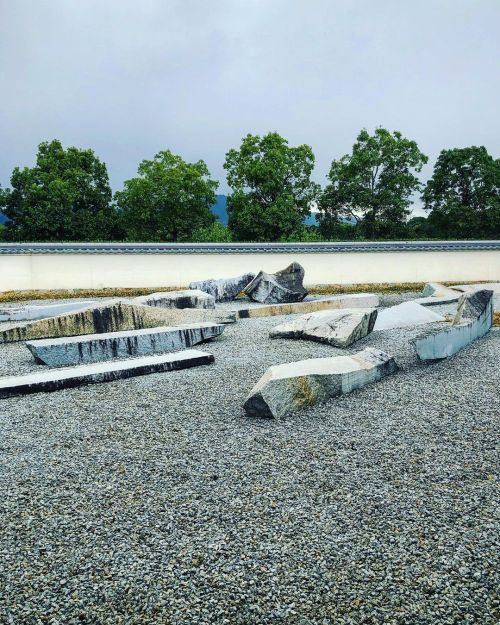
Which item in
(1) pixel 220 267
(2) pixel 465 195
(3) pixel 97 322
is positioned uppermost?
(2) pixel 465 195

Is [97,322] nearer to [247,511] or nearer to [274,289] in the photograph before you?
[274,289]

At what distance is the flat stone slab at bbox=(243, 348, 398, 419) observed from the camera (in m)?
3.84

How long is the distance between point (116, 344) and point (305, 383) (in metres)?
2.96

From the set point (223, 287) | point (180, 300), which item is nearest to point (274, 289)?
point (223, 287)

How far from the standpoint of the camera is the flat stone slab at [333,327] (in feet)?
21.0

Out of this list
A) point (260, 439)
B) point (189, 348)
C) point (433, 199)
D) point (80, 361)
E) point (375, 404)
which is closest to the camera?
point (260, 439)

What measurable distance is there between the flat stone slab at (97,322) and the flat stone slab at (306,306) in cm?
229

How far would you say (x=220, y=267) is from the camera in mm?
16812

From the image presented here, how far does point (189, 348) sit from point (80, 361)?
1438 millimetres

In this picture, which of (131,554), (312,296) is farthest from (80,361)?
(312,296)

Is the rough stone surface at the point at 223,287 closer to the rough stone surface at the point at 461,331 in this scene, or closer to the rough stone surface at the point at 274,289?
the rough stone surface at the point at 274,289

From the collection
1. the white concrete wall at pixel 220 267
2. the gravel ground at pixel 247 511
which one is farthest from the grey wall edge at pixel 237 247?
the gravel ground at pixel 247 511

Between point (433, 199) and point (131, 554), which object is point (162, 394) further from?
point (433, 199)

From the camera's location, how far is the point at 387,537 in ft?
7.45
